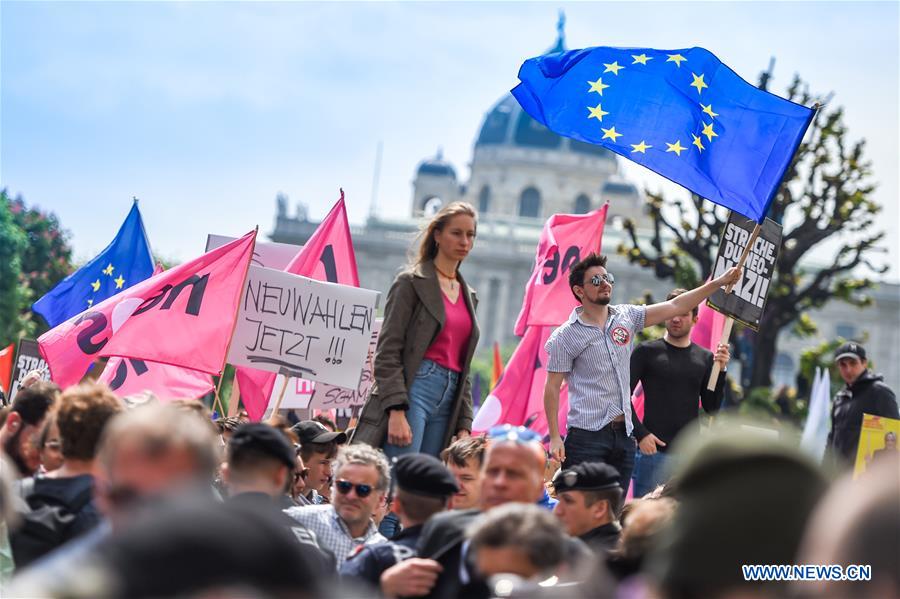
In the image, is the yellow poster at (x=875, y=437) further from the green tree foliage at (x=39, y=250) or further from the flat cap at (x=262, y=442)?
the green tree foliage at (x=39, y=250)

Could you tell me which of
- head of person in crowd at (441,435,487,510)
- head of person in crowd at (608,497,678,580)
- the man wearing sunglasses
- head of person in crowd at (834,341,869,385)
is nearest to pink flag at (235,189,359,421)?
head of person in crowd at (834,341,869,385)

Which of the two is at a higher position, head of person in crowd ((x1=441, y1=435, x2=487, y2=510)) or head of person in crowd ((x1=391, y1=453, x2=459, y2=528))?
head of person in crowd ((x1=391, y1=453, x2=459, y2=528))

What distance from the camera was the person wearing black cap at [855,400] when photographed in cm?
1016

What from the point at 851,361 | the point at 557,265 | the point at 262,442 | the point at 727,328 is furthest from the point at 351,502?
the point at 557,265

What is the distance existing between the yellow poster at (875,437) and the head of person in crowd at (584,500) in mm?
4307

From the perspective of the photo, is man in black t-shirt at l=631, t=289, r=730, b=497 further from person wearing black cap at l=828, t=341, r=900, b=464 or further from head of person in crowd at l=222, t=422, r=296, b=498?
head of person in crowd at l=222, t=422, r=296, b=498

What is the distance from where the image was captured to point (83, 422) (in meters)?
4.83

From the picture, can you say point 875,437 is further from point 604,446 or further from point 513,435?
point 513,435

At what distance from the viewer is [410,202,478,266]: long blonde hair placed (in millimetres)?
7395

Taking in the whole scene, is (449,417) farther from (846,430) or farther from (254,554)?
(254,554)

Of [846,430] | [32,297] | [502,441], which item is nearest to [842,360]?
[846,430]

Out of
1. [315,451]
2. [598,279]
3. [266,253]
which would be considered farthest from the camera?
[266,253]

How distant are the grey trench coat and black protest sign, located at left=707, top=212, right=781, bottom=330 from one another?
2.03 m

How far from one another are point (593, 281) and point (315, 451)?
1.68 m
